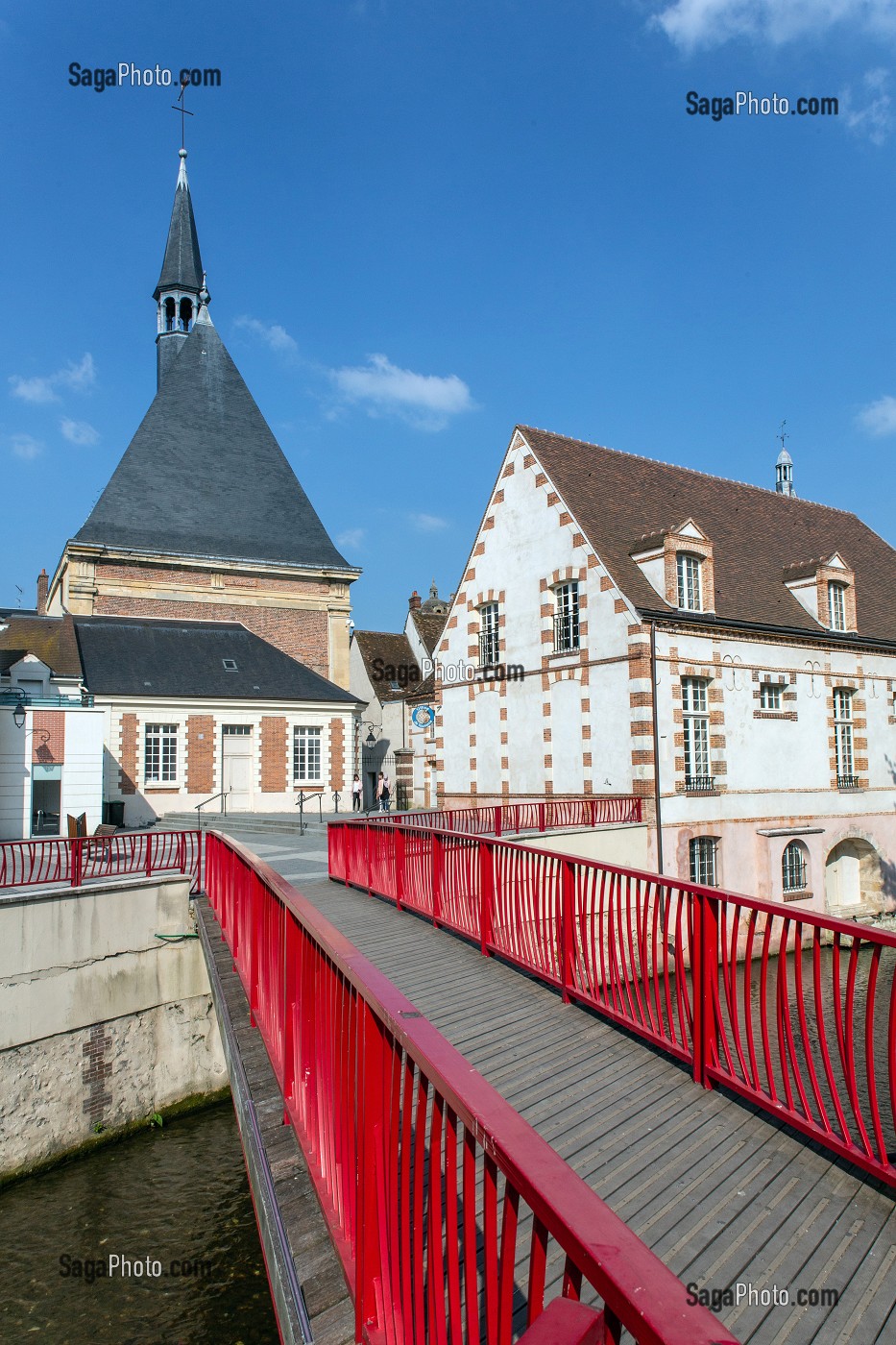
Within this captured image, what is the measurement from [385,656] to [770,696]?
2373 centimetres

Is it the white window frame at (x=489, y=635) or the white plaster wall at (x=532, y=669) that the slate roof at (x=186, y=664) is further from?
the white window frame at (x=489, y=635)

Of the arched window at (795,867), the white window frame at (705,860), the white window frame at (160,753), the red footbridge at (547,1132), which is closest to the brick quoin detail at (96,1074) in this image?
the red footbridge at (547,1132)

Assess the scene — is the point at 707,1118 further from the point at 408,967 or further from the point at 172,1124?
the point at 172,1124

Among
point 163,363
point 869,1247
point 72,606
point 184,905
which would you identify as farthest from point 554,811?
point 163,363

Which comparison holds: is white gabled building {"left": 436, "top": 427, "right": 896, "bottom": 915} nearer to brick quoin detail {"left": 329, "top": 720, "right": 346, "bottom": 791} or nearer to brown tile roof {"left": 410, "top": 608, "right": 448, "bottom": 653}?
brick quoin detail {"left": 329, "top": 720, "right": 346, "bottom": 791}

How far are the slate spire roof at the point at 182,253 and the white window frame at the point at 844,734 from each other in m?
38.9

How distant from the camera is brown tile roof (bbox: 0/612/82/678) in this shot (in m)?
24.1

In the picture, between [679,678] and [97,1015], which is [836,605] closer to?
[679,678]

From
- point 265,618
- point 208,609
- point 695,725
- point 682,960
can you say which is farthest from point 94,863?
point 265,618

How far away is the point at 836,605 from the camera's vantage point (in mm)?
23188

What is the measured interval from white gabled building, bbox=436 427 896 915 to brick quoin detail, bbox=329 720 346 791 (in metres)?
5.98

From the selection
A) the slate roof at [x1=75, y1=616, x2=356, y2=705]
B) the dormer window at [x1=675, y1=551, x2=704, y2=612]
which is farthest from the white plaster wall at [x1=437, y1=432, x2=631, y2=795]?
the slate roof at [x1=75, y1=616, x2=356, y2=705]

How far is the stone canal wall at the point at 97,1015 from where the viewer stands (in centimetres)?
1103

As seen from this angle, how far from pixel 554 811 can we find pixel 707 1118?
497 inches
